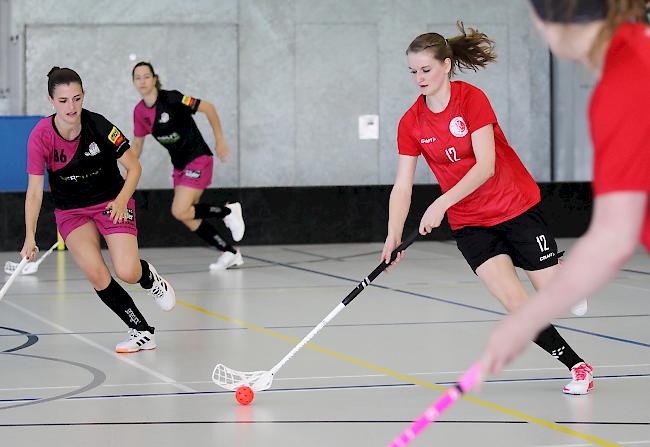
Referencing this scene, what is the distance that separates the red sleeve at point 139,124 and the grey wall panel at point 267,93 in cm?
327

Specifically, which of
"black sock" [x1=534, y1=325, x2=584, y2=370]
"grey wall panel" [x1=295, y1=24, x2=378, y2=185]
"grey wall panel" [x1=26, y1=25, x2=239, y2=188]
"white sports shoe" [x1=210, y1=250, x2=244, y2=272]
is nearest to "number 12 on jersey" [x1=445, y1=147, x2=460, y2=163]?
"black sock" [x1=534, y1=325, x2=584, y2=370]

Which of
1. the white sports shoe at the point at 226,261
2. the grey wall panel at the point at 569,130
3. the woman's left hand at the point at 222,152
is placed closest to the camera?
the woman's left hand at the point at 222,152

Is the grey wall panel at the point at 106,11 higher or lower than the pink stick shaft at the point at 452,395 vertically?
higher

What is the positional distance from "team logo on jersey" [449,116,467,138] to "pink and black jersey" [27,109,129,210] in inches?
60.6

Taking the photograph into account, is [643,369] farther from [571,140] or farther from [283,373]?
[571,140]

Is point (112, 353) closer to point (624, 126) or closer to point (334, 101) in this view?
point (624, 126)

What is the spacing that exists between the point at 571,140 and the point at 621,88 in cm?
1016

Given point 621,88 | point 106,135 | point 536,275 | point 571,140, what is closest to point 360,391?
point 536,275

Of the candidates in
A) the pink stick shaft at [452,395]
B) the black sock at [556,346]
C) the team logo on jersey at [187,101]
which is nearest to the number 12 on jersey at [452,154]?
the black sock at [556,346]

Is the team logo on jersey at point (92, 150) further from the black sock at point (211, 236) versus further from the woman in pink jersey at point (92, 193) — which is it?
the black sock at point (211, 236)

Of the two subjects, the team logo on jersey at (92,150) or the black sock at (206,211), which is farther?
the black sock at (206,211)

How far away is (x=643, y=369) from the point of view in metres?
3.97

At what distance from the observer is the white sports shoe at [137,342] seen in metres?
4.55

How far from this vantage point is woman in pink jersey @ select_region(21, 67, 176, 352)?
438cm
